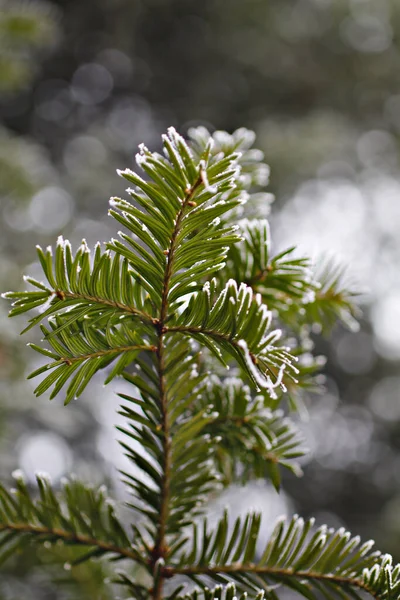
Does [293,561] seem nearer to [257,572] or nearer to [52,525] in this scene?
[257,572]

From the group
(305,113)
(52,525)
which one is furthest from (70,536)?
(305,113)

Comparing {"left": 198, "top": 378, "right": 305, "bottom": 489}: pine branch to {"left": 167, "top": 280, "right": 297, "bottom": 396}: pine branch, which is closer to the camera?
{"left": 167, "top": 280, "right": 297, "bottom": 396}: pine branch

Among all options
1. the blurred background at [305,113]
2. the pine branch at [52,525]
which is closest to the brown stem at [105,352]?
the pine branch at [52,525]

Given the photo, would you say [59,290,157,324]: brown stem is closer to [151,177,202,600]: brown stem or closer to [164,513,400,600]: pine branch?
[151,177,202,600]: brown stem

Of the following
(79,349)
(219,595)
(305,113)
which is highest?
(305,113)

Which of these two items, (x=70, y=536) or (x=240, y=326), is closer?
(x=240, y=326)

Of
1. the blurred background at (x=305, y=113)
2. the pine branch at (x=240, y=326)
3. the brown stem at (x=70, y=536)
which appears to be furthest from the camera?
the blurred background at (x=305, y=113)

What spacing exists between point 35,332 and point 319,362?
171 centimetres

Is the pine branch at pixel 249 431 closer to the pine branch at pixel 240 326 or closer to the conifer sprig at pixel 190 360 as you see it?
the conifer sprig at pixel 190 360

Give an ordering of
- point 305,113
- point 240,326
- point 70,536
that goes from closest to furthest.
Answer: point 240,326, point 70,536, point 305,113

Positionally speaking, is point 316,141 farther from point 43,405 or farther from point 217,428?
point 217,428

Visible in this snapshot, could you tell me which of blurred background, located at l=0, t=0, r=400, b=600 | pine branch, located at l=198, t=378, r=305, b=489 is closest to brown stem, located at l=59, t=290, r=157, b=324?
pine branch, located at l=198, t=378, r=305, b=489

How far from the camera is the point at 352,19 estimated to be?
368 cm

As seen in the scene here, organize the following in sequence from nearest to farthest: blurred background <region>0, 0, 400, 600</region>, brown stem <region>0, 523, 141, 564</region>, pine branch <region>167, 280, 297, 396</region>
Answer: pine branch <region>167, 280, 297, 396</region>, brown stem <region>0, 523, 141, 564</region>, blurred background <region>0, 0, 400, 600</region>
